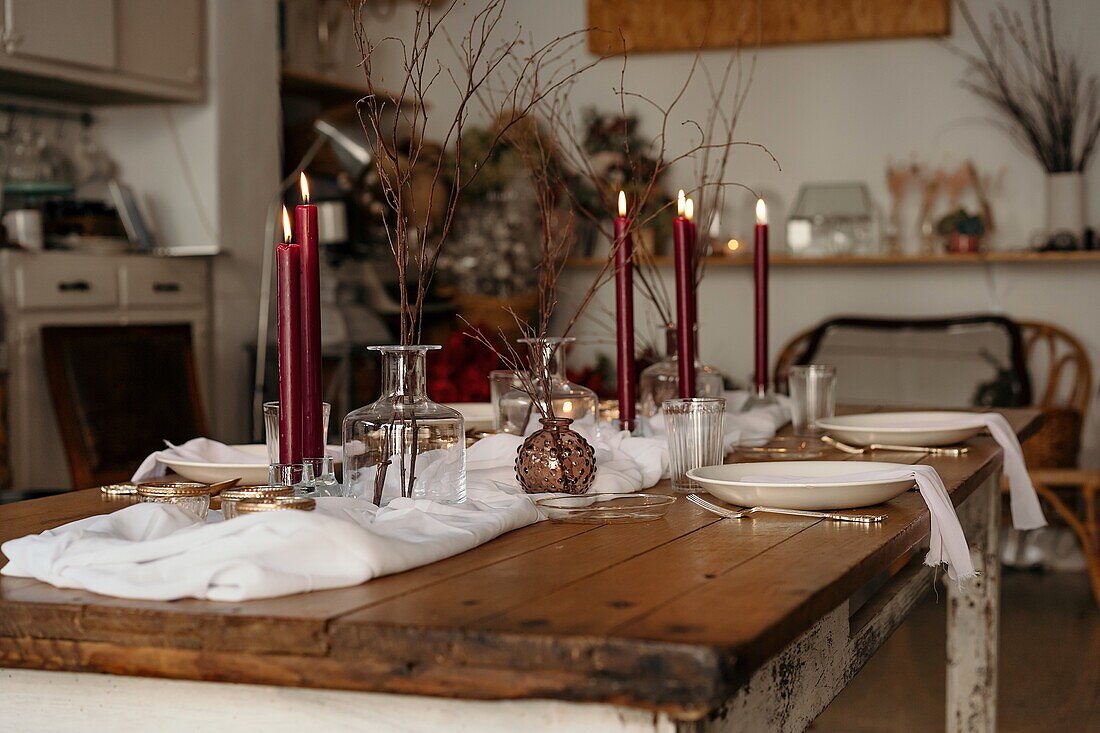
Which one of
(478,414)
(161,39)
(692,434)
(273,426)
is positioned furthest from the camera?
(161,39)

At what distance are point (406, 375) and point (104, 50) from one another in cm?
295

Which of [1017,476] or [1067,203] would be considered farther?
[1067,203]

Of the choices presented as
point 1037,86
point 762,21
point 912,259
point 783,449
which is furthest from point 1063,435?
point 783,449

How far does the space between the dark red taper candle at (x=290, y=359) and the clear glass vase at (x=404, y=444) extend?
5 centimetres

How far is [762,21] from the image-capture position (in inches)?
197

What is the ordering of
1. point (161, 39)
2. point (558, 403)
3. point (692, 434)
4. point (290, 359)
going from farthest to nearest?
point (161, 39)
point (558, 403)
point (692, 434)
point (290, 359)

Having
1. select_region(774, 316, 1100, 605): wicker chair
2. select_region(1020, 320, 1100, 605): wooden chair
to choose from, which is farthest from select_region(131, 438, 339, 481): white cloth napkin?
select_region(774, 316, 1100, 605): wicker chair

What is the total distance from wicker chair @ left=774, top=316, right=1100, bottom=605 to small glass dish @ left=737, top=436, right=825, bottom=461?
2248 mm

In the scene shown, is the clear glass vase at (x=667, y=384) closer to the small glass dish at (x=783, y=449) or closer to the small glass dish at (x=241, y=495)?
the small glass dish at (x=783, y=449)

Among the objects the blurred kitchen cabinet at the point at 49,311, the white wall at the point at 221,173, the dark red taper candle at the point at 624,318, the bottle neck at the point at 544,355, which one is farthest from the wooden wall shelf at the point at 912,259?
the bottle neck at the point at 544,355

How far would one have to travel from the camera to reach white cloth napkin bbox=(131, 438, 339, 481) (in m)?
1.53

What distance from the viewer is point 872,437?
1.81 meters

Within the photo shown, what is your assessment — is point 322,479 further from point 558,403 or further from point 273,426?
point 558,403

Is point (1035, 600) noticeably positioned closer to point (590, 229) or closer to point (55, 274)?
point (590, 229)
